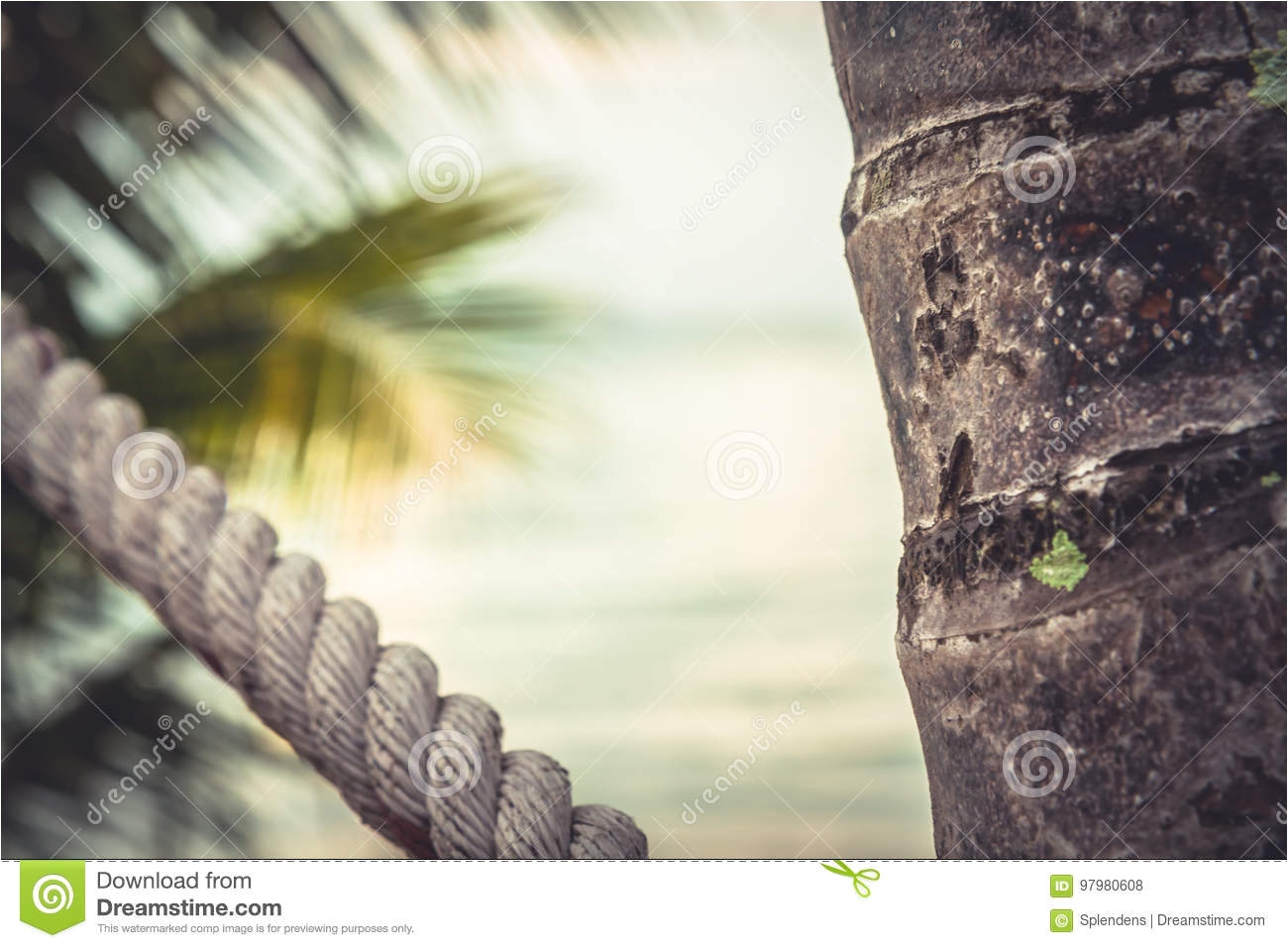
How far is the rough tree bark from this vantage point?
1.53ft

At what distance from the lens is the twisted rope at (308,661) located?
599mm

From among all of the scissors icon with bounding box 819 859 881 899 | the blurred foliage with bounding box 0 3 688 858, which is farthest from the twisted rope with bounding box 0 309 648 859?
the blurred foliage with bounding box 0 3 688 858

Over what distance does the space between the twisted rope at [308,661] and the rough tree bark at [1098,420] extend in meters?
0.24

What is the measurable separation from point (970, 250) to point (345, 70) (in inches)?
45.4

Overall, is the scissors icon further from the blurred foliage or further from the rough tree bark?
the blurred foliage

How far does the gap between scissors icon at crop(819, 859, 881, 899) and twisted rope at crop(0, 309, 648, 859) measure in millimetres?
167

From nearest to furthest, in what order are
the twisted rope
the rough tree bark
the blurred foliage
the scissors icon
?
the rough tree bark, the twisted rope, the scissors icon, the blurred foliage

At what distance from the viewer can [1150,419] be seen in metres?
0.48

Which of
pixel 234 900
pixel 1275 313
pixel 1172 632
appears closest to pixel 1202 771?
pixel 1172 632

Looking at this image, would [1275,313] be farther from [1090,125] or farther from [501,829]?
[501,829]

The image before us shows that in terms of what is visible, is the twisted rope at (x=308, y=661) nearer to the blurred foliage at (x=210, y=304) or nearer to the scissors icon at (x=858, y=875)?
the scissors icon at (x=858, y=875)

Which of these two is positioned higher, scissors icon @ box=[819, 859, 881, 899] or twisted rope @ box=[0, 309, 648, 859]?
twisted rope @ box=[0, 309, 648, 859]

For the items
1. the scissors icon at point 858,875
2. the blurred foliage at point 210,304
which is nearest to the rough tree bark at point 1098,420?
the scissors icon at point 858,875

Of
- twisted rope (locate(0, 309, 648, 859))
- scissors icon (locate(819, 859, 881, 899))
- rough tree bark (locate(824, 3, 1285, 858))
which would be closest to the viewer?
rough tree bark (locate(824, 3, 1285, 858))
